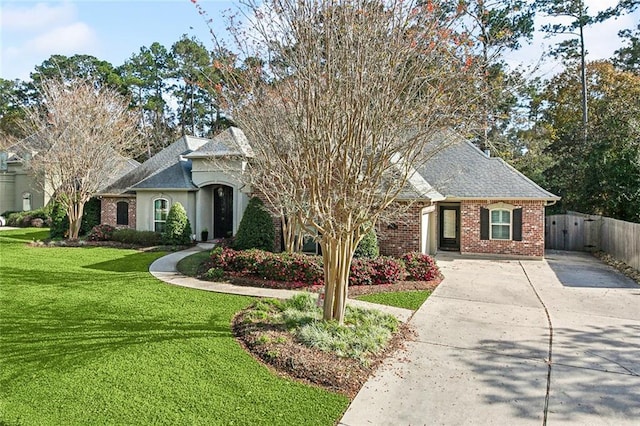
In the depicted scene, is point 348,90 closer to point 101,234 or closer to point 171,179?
point 171,179

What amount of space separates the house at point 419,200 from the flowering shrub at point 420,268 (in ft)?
7.54

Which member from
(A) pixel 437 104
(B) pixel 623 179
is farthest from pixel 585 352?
(B) pixel 623 179

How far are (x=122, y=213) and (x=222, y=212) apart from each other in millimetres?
5383

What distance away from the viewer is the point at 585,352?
5.92 meters

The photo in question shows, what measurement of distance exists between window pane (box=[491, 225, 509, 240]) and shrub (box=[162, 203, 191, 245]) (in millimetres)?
12402

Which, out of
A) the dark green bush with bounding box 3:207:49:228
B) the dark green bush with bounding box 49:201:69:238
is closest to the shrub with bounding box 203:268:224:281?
the dark green bush with bounding box 49:201:69:238

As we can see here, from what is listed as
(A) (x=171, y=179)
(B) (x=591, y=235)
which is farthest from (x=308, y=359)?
(B) (x=591, y=235)

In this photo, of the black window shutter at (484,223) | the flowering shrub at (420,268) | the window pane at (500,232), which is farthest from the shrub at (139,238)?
the window pane at (500,232)

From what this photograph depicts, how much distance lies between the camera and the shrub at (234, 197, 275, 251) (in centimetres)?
1318

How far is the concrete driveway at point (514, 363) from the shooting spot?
4312 millimetres

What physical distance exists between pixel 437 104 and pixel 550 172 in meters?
19.6

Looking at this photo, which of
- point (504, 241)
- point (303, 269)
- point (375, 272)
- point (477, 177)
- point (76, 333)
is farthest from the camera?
point (477, 177)

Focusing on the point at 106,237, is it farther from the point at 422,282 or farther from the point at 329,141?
the point at 329,141

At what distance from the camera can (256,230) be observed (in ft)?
43.4
